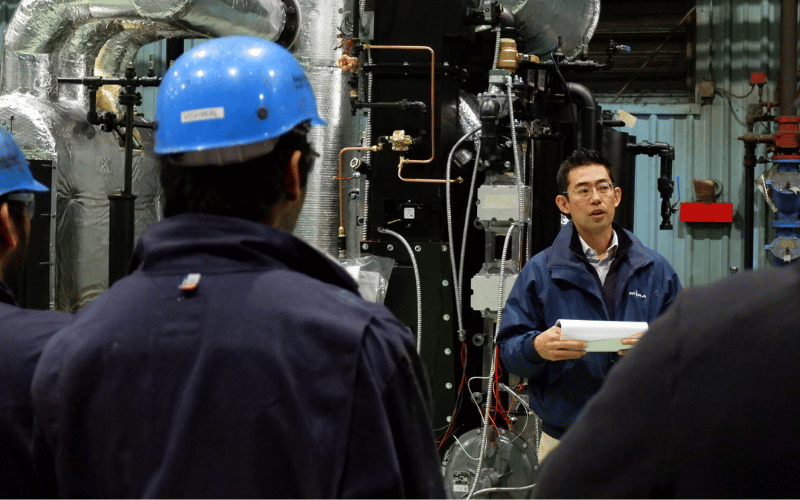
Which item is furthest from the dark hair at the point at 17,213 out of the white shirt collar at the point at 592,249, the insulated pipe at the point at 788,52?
the insulated pipe at the point at 788,52

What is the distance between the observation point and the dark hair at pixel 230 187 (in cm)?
136

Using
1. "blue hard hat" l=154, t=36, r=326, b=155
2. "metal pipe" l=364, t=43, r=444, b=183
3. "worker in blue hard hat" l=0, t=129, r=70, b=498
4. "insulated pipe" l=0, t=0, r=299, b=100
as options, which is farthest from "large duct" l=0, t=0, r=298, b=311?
"blue hard hat" l=154, t=36, r=326, b=155

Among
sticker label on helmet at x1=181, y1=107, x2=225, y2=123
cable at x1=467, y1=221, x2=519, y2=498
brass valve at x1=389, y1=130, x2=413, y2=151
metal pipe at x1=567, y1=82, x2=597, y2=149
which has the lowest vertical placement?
cable at x1=467, y1=221, x2=519, y2=498

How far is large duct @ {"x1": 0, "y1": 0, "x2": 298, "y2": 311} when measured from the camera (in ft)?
17.1

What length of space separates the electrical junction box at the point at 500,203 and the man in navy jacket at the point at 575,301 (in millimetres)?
974

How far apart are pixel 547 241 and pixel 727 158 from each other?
12.4 feet

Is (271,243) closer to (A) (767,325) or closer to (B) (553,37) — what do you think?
(A) (767,325)

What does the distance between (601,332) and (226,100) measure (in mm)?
1875

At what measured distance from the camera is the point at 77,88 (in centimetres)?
573

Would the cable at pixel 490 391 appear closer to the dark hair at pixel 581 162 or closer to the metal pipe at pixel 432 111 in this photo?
the metal pipe at pixel 432 111

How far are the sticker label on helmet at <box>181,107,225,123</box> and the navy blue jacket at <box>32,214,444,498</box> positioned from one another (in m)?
0.20

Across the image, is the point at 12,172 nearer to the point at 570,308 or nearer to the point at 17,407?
the point at 17,407

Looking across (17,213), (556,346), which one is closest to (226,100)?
(17,213)

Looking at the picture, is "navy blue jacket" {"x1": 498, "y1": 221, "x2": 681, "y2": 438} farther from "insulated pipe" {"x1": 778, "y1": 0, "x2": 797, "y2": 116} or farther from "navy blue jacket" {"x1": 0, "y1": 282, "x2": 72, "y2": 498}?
"insulated pipe" {"x1": 778, "y1": 0, "x2": 797, "y2": 116}
